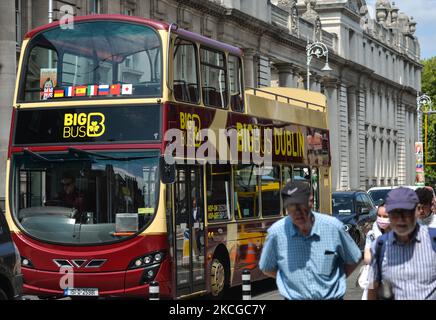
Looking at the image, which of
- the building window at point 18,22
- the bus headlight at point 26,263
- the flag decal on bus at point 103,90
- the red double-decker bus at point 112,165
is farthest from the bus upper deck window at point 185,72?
the building window at point 18,22

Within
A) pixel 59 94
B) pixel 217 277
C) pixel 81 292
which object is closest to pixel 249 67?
pixel 217 277

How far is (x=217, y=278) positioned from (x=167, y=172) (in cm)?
289

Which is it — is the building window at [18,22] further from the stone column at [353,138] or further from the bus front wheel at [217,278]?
the stone column at [353,138]

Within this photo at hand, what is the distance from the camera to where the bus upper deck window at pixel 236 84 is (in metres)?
18.0

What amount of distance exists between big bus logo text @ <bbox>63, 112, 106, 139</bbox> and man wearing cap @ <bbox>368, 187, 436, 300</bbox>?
888cm

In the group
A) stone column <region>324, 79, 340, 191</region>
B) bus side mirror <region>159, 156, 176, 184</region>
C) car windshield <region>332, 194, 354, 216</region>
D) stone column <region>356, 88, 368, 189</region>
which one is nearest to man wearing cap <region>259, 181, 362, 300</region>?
bus side mirror <region>159, 156, 176, 184</region>

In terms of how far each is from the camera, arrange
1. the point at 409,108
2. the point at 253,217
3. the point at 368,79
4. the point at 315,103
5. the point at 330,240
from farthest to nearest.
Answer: the point at 409,108 → the point at 368,79 → the point at 315,103 → the point at 253,217 → the point at 330,240

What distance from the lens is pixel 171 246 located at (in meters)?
15.1

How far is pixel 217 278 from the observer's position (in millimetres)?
16953

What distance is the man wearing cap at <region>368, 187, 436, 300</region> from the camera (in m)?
6.72
